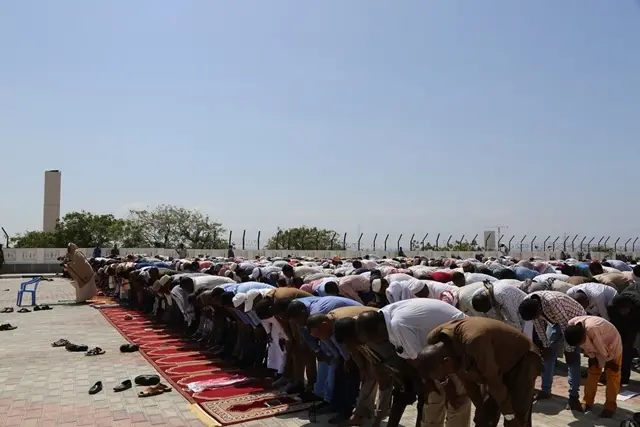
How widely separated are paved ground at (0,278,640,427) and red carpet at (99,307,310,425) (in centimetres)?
20

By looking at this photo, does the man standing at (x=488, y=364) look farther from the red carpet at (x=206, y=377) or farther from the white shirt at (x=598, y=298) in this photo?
the white shirt at (x=598, y=298)

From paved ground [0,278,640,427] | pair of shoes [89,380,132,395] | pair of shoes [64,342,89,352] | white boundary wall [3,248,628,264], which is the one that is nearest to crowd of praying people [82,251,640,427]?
paved ground [0,278,640,427]

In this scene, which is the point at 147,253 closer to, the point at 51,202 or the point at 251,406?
the point at 51,202

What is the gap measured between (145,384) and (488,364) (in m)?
4.77

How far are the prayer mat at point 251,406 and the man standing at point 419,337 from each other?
5.90ft

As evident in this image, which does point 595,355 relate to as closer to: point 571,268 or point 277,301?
point 277,301

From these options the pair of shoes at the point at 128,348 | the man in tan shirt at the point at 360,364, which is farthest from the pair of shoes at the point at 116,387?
the man in tan shirt at the point at 360,364

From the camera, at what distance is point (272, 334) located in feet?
23.1

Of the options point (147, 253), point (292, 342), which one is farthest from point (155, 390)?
point (147, 253)

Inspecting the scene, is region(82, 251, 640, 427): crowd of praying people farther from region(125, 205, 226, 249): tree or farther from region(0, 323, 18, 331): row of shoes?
region(125, 205, 226, 249): tree

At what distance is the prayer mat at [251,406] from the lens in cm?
554

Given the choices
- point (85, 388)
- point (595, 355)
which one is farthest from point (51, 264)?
point (595, 355)

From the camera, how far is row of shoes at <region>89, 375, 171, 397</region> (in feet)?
21.0

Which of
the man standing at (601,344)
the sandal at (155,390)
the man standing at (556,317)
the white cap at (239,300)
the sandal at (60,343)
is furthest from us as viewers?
the sandal at (60,343)
